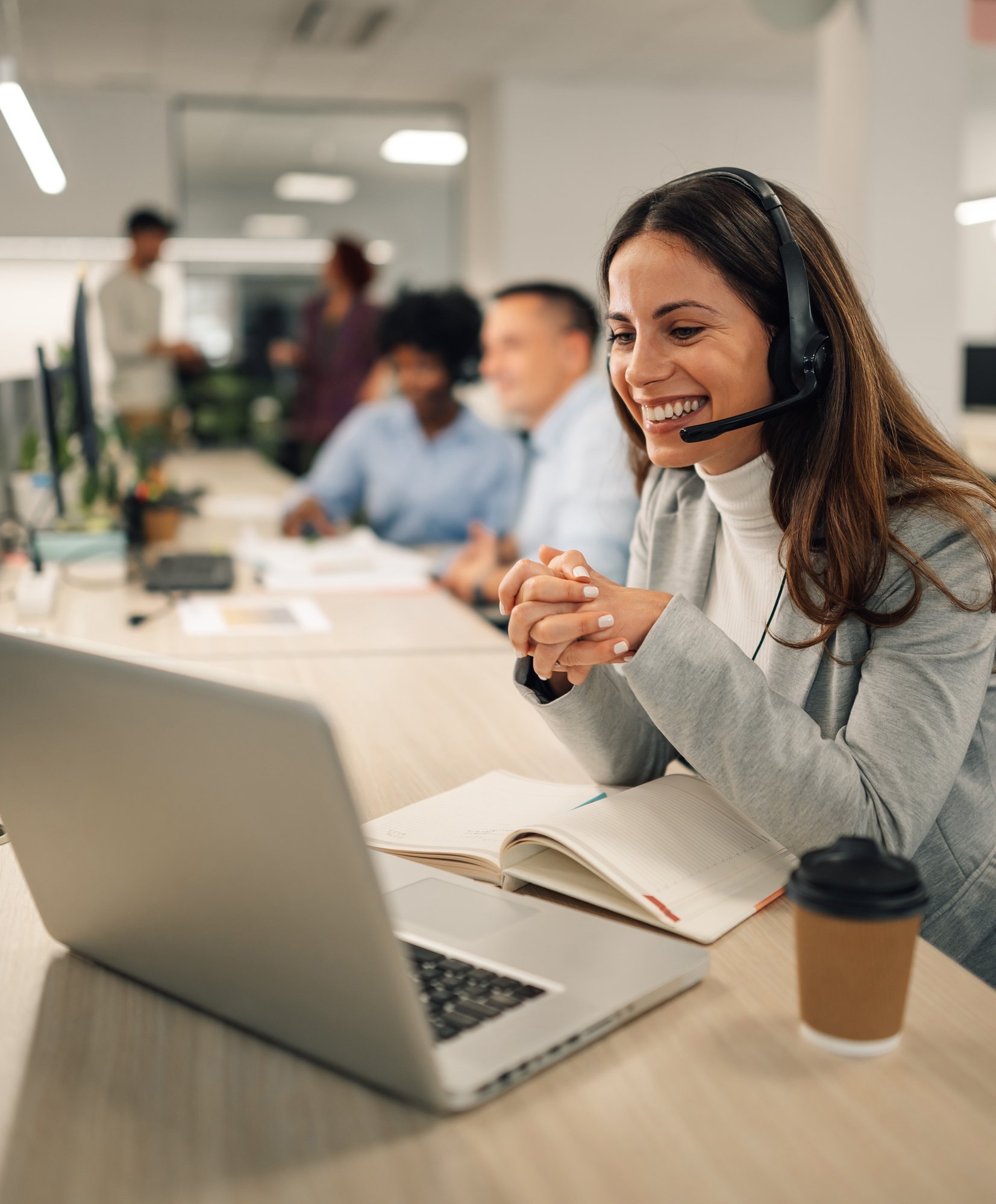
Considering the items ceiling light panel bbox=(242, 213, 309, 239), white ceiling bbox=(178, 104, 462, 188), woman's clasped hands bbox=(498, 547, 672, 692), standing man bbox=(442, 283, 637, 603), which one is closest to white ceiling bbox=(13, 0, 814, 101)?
white ceiling bbox=(178, 104, 462, 188)

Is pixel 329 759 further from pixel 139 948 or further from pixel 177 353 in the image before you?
pixel 177 353

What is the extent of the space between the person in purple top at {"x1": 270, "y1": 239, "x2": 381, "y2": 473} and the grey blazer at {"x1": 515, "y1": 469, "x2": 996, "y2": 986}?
4.62 meters

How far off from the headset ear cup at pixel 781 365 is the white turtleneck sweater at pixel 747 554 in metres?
0.07

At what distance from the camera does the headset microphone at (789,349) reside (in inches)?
40.1

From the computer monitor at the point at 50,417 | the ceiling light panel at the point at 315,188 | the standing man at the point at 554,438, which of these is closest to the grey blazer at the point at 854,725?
the standing man at the point at 554,438

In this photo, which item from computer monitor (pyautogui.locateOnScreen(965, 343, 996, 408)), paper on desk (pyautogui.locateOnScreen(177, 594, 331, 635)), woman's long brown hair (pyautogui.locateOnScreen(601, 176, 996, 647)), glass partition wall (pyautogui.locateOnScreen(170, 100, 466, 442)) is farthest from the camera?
glass partition wall (pyautogui.locateOnScreen(170, 100, 466, 442))

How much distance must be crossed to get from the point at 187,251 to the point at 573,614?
8719 millimetres

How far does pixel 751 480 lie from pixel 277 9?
493cm

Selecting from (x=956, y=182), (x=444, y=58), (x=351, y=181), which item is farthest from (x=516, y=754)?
(x=351, y=181)

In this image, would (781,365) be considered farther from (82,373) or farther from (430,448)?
(430,448)

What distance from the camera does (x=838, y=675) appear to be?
1.03 meters

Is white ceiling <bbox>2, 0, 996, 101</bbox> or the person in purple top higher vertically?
white ceiling <bbox>2, 0, 996, 101</bbox>

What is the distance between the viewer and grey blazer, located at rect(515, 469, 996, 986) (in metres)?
0.89

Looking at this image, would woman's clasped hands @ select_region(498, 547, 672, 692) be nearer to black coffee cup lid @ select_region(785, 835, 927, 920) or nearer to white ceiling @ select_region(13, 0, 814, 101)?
black coffee cup lid @ select_region(785, 835, 927, 920)
